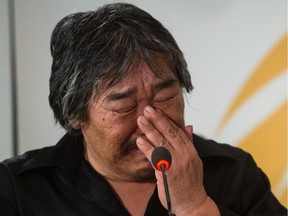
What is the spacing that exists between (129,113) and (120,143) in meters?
0.08

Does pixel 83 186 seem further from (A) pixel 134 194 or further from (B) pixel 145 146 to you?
(B) pixel 145 146

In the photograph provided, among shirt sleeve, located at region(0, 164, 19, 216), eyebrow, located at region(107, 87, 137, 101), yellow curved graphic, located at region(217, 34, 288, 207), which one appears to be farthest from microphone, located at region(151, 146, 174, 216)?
yellow curved graphic, located at region(217, 34, 288, 207)

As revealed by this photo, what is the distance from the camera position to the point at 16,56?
1865 mm

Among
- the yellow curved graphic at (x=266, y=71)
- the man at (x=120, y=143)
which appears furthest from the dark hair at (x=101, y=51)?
the yellow curved graphic at (x=266, y=71)

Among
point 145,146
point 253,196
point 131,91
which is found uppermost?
point 131,91

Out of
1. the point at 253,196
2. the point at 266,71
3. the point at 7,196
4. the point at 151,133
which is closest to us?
the point at 151,133

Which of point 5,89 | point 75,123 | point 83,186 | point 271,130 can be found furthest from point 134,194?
point 5,89

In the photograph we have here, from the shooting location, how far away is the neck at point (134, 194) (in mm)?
→ 1175

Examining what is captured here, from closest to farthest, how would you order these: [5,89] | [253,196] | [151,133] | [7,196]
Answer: [151,133] → [7,196] → [253,196] → [5,89]

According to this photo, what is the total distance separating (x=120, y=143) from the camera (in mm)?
1057

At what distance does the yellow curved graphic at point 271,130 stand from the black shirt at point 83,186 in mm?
236

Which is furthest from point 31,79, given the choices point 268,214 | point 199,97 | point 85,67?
point 268,214

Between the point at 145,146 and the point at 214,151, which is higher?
the point at 145,146

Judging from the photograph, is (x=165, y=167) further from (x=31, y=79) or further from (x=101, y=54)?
(x=31, y=79)
